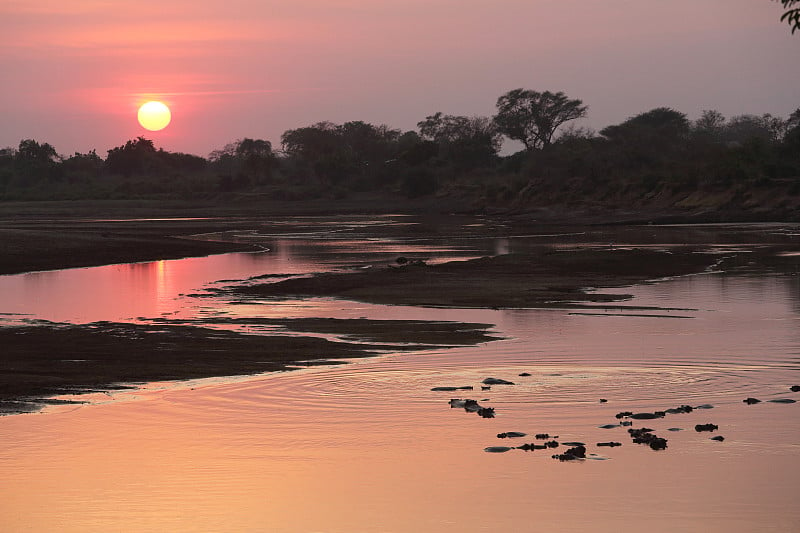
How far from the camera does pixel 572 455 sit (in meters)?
12.4

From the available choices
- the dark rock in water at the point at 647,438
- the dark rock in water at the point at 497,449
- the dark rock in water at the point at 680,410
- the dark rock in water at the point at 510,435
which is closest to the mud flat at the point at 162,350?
the dark rock in water at the point at 510,435

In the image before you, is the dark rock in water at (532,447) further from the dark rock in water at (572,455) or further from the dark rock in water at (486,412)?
the dark rock in water at (486,412)

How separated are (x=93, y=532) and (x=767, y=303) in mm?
20671

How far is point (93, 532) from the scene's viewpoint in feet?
33.5

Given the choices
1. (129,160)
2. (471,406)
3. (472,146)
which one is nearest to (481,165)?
(472,146)

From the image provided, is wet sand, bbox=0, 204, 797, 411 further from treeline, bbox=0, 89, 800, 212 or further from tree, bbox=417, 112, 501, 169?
tree, bbox=417, 112, 501, 169

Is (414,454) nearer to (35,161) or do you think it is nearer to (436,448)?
(436,448)

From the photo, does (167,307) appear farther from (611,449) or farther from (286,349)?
(611,449)

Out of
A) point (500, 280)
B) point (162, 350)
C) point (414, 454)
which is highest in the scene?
point (500, 280)

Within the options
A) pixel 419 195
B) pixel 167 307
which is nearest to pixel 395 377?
pixel 167 307

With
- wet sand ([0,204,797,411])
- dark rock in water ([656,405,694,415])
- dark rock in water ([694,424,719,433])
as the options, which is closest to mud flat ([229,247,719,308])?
wet sand ([0,204,797,411])

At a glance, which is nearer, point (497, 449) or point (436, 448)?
point (497, 449)

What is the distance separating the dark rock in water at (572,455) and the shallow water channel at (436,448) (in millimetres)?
134

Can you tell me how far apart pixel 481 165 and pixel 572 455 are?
12988cm
